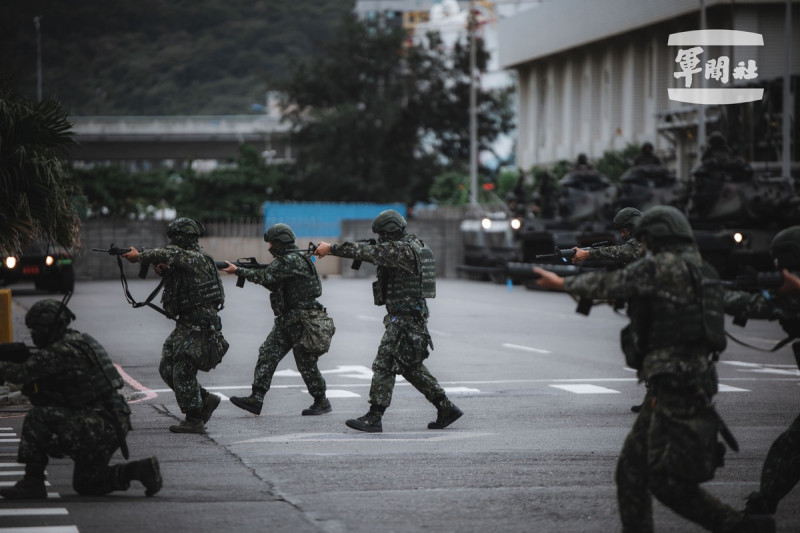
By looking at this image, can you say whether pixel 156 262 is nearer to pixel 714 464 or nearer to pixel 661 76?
pixel 714 464

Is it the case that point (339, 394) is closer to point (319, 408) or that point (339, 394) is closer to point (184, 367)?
point (319, 408)

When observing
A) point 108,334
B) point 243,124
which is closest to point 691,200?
point 108,334

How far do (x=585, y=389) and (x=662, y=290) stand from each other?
7.99 metres

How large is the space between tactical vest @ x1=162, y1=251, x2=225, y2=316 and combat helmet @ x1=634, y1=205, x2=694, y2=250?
5.19m

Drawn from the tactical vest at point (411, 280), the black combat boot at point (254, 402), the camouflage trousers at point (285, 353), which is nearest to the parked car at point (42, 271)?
the camouflage trousers at point (285, 353)

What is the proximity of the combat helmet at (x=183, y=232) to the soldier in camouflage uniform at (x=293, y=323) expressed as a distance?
0.94 metres

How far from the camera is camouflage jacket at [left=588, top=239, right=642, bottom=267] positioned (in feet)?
38.0

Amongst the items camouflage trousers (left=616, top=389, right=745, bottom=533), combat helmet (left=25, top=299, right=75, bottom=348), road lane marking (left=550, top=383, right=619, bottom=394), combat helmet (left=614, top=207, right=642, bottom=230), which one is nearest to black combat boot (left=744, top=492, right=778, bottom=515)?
camouflage trousers (left=616, top=389, right=745, bottom=533)

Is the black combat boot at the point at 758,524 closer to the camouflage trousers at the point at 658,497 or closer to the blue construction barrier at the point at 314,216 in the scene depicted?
the camouflage trousers at the point at 658,497

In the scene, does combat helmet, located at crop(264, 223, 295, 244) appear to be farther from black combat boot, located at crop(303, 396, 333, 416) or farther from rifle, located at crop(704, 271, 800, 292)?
rifle, located at crop(704, 271, 800, 292)

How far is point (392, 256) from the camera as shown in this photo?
36.8 feet

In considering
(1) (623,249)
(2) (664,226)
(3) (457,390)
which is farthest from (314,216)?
(2) (664,226)

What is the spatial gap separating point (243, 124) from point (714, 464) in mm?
79836

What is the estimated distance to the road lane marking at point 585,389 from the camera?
47.3 feet
